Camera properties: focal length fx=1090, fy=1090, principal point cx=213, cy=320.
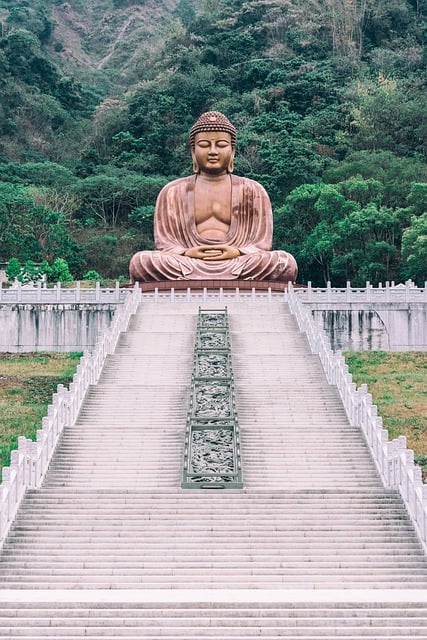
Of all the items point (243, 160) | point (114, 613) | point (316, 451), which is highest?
point (243, 160)

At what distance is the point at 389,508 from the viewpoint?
14453 millimetres

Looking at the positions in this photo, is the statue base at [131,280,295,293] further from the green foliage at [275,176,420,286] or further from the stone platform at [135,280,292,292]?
the green foliage at [275,176,420,286]

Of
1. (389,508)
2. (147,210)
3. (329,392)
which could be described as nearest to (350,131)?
(147,210)

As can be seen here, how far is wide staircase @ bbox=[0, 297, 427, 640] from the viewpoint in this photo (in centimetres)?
1155

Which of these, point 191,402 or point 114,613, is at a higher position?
point 191,402

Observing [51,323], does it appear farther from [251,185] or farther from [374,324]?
[374,324]

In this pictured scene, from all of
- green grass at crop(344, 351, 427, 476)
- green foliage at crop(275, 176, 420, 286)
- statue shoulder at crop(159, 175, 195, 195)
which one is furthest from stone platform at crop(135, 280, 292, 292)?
green foliage at crop(275, 176, 420, 286)

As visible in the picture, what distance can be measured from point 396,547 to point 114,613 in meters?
3.83

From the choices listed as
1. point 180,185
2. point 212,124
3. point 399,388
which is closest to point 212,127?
point 212,124

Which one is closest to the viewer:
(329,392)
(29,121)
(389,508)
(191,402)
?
(389,508)

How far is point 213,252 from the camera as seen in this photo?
3269 cm

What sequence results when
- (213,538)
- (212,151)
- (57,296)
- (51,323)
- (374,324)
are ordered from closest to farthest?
1. (213,538)
2. (374,324)
3. (51,323)
4. (57,296)
5. (212,151)

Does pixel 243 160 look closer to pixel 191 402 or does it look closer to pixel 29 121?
pixel 29 121

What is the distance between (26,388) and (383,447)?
9.77 meters
